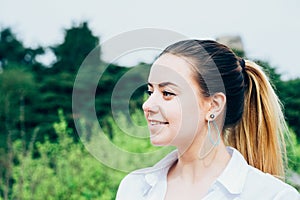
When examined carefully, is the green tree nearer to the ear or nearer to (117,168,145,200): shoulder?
(117,168,145,200): shoulder

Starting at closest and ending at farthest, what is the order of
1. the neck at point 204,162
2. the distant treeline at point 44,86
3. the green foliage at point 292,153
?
the neck at point 204,162
the green foliage at point 292,153
the distant treeline at point 44,86

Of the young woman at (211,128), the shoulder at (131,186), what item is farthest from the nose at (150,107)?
the shoulder at (131,186)

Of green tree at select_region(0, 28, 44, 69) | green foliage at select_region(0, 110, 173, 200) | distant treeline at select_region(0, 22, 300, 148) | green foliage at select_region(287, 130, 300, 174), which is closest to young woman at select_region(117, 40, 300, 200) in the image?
green foliage at select_region(287, 130, 300, 174)

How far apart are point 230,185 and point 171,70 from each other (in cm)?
30

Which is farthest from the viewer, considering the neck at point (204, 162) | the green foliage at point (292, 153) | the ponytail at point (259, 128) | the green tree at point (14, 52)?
the green tree at point (14, 52)

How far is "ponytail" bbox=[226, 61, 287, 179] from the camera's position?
1481mm

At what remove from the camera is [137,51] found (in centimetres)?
133

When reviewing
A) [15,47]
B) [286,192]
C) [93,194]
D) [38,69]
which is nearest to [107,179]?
[93,194]

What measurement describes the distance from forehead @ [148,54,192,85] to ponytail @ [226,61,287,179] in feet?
0.74

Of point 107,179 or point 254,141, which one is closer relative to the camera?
point 254,141

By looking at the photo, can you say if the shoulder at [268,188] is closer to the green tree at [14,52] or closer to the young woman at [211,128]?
the young woman at [211,128]

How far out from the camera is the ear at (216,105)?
4.41ft

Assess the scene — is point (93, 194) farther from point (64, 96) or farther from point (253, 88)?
point (64, 96)

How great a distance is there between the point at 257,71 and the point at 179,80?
10.8 inches
